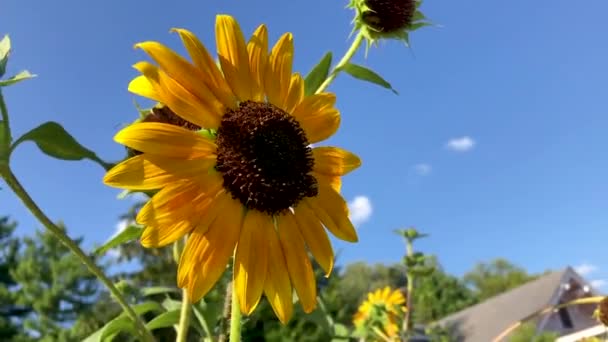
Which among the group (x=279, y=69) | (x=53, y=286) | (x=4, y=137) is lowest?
(x=4, y=137)

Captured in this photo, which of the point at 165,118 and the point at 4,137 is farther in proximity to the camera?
the point at 165,118

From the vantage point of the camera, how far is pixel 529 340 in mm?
7941

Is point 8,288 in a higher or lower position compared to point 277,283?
higher

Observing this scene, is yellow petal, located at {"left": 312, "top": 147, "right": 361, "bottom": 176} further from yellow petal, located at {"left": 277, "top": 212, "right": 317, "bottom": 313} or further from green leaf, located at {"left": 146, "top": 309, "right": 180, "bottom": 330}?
green leaf, located at {"left": 146, "top": 309, "right": 180, "bottom": 330}

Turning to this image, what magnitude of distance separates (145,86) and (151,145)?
9cm

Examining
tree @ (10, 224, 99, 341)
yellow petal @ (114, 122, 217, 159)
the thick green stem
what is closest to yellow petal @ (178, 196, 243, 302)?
yellow petal @ (114, 122, 217, 159)

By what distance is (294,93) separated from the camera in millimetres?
→ 1064

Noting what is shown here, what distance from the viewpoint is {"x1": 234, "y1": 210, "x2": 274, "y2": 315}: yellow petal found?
90cm

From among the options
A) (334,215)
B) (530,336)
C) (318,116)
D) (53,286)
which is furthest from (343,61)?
(53,286)

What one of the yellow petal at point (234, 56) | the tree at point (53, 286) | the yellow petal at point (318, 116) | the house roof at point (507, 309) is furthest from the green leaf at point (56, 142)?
the tree at point (53, 286)

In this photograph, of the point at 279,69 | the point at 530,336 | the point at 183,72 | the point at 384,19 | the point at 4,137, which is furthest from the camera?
the point at 530,336

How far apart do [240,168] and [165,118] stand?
0.18m

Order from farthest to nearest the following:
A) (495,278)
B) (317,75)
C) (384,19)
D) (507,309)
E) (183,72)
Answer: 1. (495,278)
2. (507,309)
3. (384,19)
4. (317,75)
5. (183,72)

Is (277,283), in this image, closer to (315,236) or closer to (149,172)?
(315,236)
